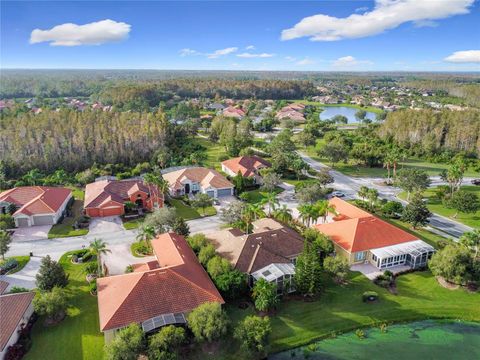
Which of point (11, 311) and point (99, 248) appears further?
point (99, 248)

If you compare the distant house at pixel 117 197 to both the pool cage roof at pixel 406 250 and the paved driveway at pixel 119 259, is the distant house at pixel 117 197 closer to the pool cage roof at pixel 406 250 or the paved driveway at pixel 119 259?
the paved driveway at pixel 119 259

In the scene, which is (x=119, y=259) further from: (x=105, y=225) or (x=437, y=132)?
(x=437, y=132)

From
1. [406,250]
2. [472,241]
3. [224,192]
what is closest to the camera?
[472,241]

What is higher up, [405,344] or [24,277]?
[24,277]

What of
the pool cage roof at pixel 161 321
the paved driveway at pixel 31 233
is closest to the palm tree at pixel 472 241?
the pool cage roof at pixel 161 321

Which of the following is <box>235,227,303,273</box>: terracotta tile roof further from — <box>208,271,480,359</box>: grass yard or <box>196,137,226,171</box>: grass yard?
<box>196,137,226,171</box>: grass yard

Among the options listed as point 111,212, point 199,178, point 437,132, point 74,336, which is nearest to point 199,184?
point 199,178
